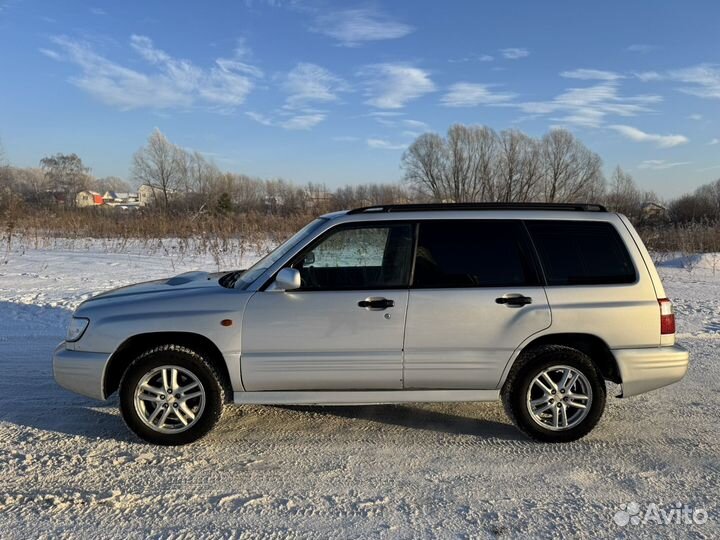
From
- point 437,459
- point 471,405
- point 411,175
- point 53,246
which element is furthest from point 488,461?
point 411,175

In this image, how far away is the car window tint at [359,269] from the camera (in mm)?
3980

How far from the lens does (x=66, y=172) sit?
8950 cm

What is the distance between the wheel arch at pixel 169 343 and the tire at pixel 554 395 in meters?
2.26

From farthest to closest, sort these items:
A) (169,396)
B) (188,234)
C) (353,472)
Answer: (188,234) < (169,396) < (353,472)

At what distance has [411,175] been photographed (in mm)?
70250

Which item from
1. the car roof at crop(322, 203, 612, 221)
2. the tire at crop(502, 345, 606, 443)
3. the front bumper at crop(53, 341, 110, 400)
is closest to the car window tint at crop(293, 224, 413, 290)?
the car roof at crop(322, 203, 612, 221)

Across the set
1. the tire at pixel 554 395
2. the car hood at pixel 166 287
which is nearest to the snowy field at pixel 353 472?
the tire at pixel 554 395

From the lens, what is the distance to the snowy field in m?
2.89

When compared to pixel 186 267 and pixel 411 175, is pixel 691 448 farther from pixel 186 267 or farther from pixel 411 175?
pixel 411 175

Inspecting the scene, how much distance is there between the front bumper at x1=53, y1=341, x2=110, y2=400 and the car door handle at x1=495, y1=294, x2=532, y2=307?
3.09 meters

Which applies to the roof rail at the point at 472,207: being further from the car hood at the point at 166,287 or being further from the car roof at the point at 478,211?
the car hood at the point at 166,287

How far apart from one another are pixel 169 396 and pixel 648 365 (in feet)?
12.4

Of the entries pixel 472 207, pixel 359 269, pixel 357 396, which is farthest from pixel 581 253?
pixel 357 396

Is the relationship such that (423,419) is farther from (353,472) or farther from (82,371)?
(82,371)
